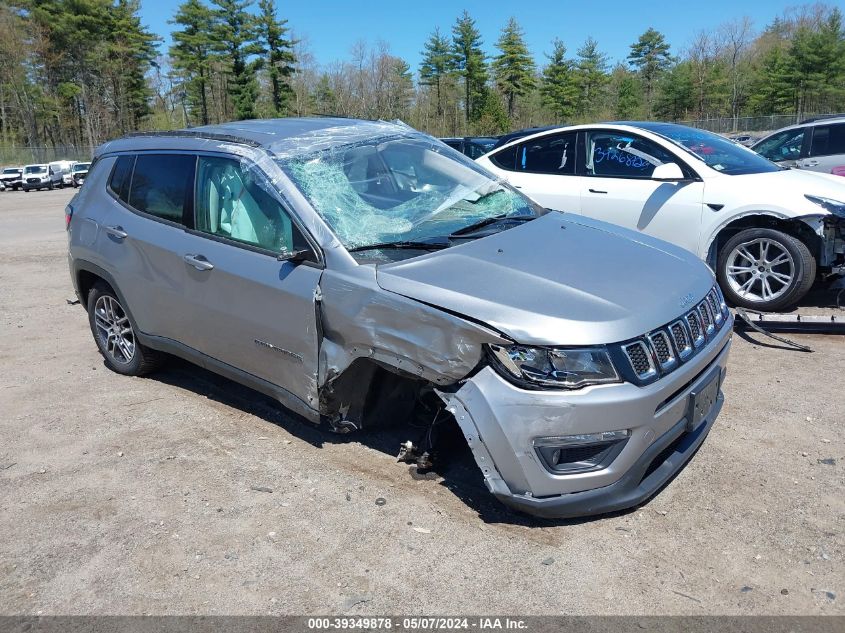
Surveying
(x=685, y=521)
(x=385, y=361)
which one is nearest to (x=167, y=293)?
(x=385, y=361)

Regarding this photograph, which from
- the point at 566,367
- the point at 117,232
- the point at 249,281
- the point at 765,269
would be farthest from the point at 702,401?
the point at 117,232

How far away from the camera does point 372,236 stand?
3.57m

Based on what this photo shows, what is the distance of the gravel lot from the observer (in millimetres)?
2699

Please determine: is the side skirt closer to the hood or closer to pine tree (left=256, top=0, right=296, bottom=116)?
the hood

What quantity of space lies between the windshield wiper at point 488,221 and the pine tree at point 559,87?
64553 millimetres

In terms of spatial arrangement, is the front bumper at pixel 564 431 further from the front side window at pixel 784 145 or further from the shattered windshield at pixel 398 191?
the front side window at pixel 784 145

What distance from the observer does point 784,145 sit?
11141 millimetres

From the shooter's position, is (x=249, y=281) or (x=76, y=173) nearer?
(x=249, y=281)

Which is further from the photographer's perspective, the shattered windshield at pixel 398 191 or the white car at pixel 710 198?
the white car at pixel 710 198

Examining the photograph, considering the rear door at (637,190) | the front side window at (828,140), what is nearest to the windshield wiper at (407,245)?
the rear door at (637,190)

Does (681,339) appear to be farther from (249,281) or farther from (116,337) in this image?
(116,337)

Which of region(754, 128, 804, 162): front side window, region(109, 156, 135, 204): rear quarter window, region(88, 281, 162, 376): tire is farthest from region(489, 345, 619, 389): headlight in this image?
region(754, 128, 804, 162): front side window

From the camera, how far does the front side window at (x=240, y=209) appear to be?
3693 mm

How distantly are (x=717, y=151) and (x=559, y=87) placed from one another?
62.5m
